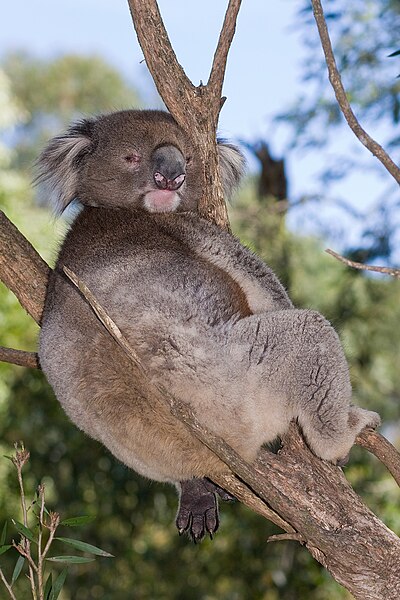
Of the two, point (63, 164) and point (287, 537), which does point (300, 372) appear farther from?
point (63, 164)

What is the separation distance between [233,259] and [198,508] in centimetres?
85

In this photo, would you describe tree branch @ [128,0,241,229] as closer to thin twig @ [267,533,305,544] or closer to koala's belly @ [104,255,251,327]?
koala's belly @ [104,255,251,327]

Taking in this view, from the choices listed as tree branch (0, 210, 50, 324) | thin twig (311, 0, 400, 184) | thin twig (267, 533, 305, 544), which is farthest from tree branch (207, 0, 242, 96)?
thin twig (267, 533, 305, 544)

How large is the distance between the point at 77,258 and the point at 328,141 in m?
4.07

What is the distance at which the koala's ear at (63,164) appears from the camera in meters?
2.99

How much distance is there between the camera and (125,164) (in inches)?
113

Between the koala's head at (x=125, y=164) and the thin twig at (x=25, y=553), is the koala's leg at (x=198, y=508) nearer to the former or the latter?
the thin twig at (x=25, y=553)

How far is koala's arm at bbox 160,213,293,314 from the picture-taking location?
8.45ft

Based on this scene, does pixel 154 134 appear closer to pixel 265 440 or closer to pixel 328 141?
pixel 265 440

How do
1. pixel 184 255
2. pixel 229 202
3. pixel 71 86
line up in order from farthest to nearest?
pixel 71 86, pixel 229 202, pixel 184 255

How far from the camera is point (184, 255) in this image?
2.51m

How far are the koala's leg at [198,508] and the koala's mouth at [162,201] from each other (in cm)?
92

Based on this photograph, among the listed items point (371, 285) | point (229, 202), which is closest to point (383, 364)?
point (371, 285)

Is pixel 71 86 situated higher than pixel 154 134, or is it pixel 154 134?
pixel 154 134
